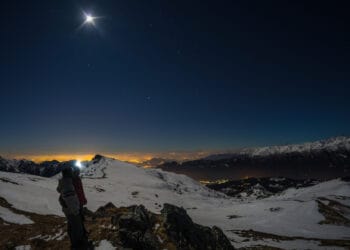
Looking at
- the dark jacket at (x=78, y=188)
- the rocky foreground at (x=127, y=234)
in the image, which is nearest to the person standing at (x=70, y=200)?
the dark jacket at (x=78, y=188)

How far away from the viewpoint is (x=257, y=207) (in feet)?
409

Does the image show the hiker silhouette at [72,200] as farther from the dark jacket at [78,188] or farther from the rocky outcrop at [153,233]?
the rocky outcrop at [153,233]

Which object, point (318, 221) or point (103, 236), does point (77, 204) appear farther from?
point (318, 221)

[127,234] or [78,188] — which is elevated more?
[78,188]

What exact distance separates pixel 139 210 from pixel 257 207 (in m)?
124

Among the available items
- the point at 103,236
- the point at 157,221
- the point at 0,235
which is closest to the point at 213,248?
the point at 157,221

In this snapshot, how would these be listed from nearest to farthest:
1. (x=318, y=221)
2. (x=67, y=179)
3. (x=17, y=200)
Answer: (x=67, y=179) → (x=17, y=200) → (x=318, y=221)

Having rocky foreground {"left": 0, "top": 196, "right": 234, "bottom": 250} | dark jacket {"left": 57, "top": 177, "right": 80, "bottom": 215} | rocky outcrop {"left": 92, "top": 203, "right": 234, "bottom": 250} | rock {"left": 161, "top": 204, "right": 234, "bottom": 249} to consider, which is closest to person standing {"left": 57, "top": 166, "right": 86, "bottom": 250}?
dark jacket {"left": 57, "top": 177, "right": 80, "bottom": 215}

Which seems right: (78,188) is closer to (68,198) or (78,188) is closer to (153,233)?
(68,198)

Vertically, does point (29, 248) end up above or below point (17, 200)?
above

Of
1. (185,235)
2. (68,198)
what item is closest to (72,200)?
(68,198)

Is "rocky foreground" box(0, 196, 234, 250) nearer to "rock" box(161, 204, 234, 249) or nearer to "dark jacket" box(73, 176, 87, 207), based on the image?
"rock" box(161, 204, 234, 249)

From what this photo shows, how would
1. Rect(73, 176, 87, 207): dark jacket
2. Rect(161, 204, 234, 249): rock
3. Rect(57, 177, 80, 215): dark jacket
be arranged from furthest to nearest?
Rect(161, 204, 234, 249): rock, Rect(73, 176, 87, 207): dark jacket, Rect(57, 177, 80, 215): dark jacket

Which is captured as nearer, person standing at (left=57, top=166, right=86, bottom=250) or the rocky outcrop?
person standing at (left=57, top=166, right=86, bottom=250)
